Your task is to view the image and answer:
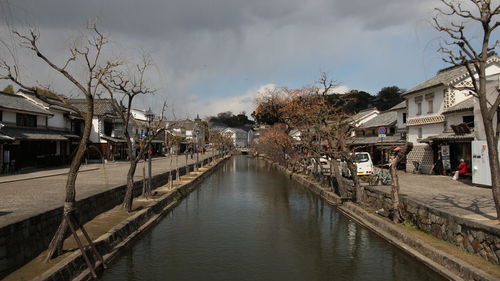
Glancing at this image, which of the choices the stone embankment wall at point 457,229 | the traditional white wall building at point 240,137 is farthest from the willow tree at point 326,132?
the traditional white wall building at point 240,137

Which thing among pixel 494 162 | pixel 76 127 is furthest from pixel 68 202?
pixel 76 127

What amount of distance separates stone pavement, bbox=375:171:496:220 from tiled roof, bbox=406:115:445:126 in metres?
6.91

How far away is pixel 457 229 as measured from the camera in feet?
29.7

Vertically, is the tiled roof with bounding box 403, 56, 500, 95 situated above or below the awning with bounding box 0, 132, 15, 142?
above

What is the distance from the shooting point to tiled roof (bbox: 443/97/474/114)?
21.6 m

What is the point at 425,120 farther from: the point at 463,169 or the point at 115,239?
the point at 115,239

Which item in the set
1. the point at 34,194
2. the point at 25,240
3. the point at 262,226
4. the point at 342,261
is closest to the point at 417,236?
the point at 342,261

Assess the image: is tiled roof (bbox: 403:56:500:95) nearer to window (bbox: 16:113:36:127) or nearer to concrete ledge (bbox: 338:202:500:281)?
concrete ledge (bbox: 338:202:500:281)

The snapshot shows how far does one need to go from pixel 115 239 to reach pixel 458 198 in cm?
1266

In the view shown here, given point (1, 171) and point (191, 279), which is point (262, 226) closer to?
point (191, 279)

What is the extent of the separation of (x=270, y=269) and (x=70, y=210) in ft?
17.2

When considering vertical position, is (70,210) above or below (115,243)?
above

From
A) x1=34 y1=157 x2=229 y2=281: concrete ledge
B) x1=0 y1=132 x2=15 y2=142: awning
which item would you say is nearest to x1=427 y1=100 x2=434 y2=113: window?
x1=34 y1=157 x2=229 y2=281: concrete ledge

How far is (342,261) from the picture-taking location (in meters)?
10.1
